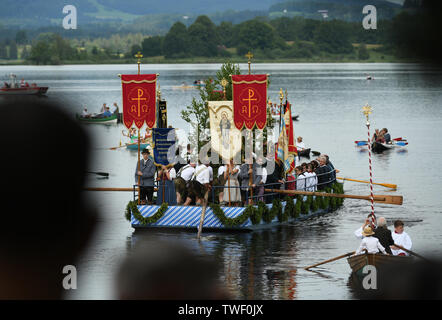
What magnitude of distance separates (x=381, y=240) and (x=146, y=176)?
1016 cm

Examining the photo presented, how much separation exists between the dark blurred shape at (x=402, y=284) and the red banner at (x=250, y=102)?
7.68 metres

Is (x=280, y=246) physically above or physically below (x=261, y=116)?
below

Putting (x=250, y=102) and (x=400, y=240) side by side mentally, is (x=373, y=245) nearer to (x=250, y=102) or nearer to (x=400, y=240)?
(x=400, y=240)

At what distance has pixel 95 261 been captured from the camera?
74.3 feet

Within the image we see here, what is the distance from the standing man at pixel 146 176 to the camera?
2533 centimetres

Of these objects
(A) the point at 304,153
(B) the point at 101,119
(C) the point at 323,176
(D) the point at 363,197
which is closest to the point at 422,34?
(D) the point at 363,197

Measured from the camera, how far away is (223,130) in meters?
25.1

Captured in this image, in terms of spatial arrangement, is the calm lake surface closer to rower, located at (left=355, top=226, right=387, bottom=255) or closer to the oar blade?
rower, located at (left=355, top=226, right=387, bottom=255)

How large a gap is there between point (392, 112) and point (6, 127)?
9379cm
